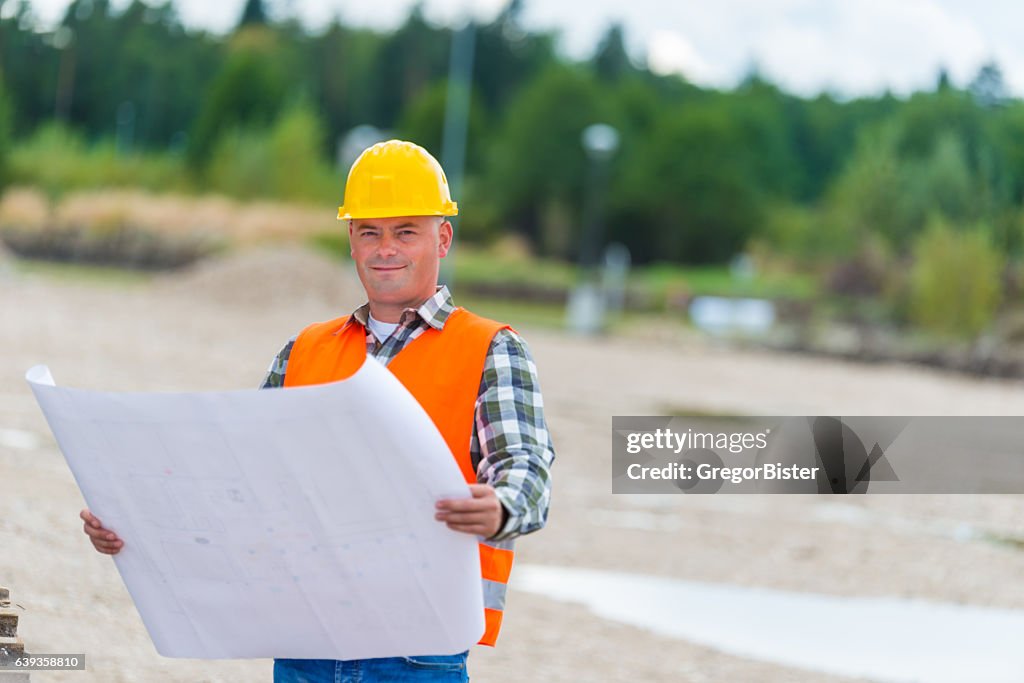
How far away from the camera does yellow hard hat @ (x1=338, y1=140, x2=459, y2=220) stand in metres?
2.59

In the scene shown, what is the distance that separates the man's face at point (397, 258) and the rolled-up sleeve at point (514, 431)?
0.18 m

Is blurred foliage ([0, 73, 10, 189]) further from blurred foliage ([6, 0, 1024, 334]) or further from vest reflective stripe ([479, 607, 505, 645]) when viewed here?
vest reflective stripe ([479, 607, 505, 645])

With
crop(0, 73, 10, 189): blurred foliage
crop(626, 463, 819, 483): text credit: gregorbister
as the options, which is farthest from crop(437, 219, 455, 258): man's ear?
crop(0, 73, 10, 189): blurred foliage

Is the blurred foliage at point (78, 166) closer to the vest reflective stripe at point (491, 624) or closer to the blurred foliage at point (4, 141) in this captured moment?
the blurred foliage at point (4, 141)

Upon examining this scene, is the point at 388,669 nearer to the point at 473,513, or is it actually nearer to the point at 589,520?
the point at 473,513

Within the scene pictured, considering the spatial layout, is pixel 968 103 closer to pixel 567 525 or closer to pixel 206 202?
pixel 206 202

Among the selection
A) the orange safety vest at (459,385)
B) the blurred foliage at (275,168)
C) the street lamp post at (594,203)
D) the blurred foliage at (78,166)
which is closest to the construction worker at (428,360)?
the orange safety vest at (459,385)

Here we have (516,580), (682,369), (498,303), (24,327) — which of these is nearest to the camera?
(516,580)

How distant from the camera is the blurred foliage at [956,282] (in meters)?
30.8

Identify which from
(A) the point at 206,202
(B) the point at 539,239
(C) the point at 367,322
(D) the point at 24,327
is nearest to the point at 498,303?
(A) the point at 206,202

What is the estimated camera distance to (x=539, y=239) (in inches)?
2157

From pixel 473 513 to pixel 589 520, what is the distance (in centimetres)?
800

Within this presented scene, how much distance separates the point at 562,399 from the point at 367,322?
14740mm

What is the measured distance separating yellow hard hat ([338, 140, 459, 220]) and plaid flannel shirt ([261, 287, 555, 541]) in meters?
0.16
